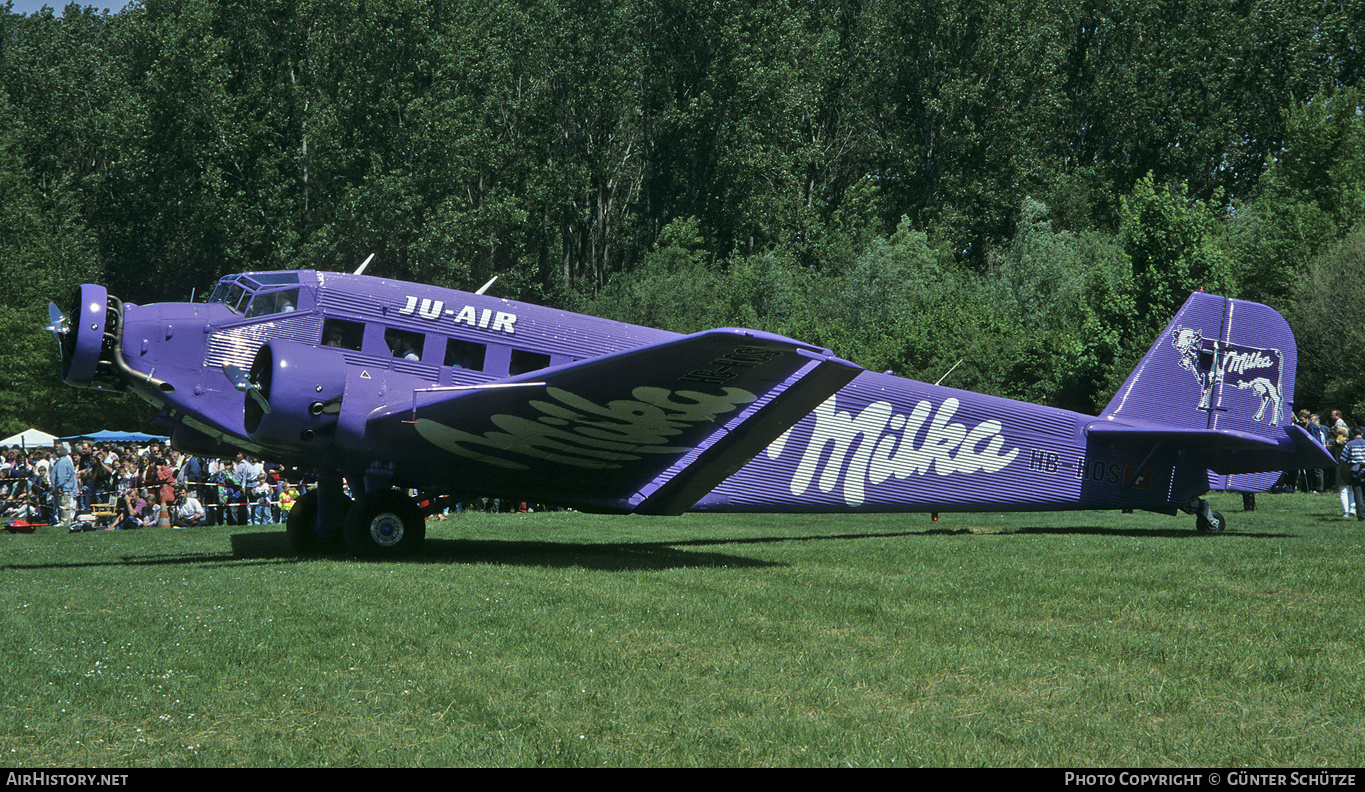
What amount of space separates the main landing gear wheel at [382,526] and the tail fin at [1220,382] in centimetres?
972

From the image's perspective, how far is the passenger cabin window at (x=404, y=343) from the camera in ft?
37.4

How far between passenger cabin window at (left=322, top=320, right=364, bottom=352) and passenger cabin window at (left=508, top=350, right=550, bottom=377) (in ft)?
5.49

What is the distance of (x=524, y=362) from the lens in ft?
38.7

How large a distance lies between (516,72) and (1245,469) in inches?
1386

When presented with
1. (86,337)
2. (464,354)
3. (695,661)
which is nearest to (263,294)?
(86,337)

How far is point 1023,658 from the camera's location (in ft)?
21.0

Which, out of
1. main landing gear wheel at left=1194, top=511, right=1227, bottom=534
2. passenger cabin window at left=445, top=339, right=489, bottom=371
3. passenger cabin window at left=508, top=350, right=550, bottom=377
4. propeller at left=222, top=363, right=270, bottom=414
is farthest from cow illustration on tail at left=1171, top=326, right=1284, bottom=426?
propeller at left=222, top=363, right=270, bottom=414

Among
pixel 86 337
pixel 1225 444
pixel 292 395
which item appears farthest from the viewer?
pixel 1225 444

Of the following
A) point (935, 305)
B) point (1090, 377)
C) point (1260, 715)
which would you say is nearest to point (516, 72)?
point (935, 305)

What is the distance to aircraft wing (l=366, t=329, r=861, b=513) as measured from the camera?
962 centimetres

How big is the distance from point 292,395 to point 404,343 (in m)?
1.45

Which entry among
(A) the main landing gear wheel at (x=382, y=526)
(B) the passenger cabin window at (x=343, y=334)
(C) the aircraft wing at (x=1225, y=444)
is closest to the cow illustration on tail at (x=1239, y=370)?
(C) the aircraft wing at (x=1225, y=444)

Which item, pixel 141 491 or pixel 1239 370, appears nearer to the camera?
pixel 1239 370

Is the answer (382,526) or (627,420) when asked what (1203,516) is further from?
(382,526)
